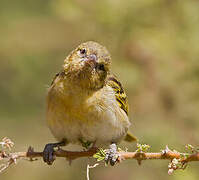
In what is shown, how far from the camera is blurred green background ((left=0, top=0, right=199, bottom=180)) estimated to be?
19.2ft

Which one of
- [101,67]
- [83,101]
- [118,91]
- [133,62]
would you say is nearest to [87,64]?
[101,67]

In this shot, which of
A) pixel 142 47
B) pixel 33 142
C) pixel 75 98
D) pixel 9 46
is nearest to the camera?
pixel 75 98

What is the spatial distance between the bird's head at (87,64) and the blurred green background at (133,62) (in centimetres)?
116

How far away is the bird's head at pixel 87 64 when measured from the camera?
4844 mm

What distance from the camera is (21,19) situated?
739 cm

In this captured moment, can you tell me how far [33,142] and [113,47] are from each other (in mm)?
2386

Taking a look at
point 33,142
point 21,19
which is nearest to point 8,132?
point 33,142

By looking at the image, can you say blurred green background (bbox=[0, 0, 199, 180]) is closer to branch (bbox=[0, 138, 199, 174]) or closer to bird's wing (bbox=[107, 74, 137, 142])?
bird's wing (bbox=[107, 74, 137, 142])

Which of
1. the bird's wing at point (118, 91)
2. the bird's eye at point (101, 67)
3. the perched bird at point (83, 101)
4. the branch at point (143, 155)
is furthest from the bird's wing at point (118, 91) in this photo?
the branch at point (143, 155)

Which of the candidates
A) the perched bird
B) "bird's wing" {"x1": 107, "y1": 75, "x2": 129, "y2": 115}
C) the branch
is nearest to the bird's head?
the perched bird

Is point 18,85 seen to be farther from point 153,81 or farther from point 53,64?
point 153,81

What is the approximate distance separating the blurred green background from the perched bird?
854 millimetres

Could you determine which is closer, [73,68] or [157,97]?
[73,68]

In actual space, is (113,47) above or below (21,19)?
below
